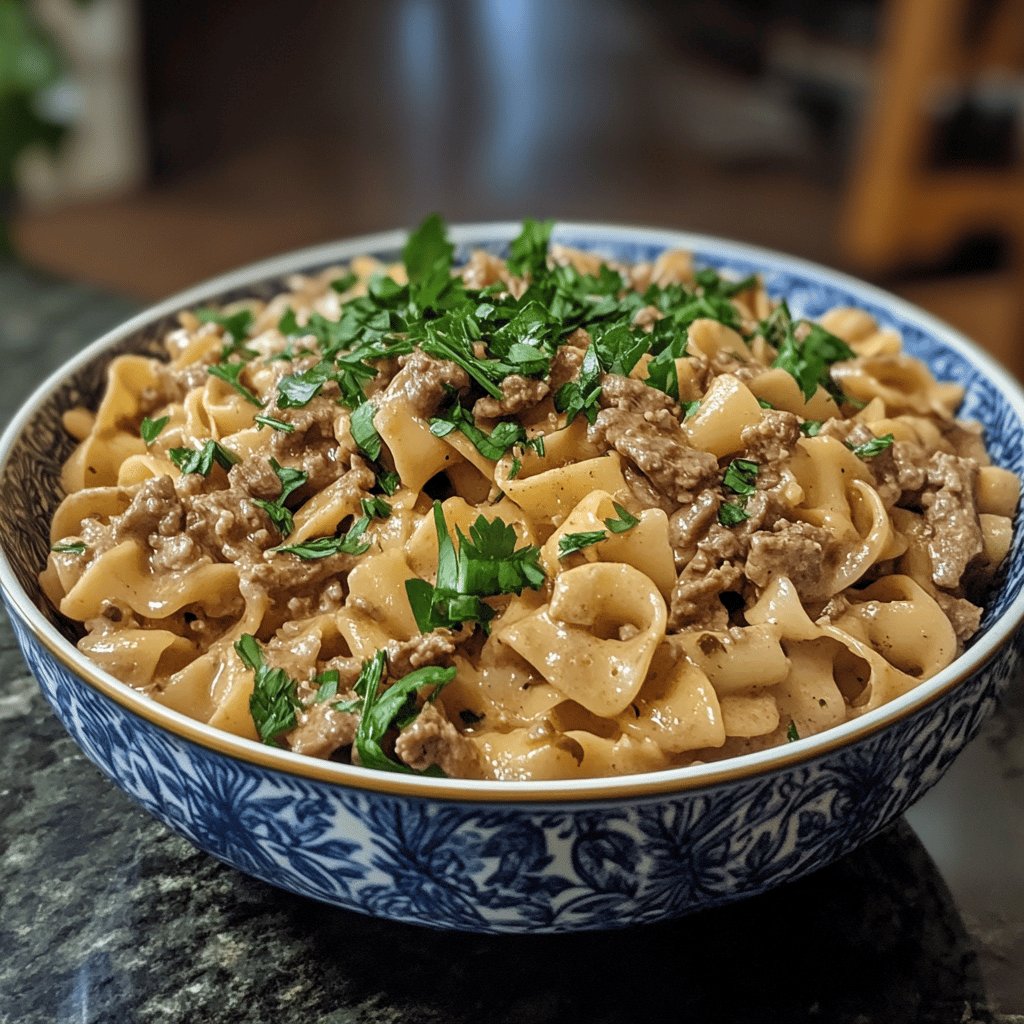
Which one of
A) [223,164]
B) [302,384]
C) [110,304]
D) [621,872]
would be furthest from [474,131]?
[621,872]

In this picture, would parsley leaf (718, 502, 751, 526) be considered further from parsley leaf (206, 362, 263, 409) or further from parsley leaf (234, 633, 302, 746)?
parsley leaf (206, 362, 263, 409)

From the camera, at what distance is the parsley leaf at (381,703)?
1.95 m

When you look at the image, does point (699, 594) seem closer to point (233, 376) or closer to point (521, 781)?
A: point (521, 781)

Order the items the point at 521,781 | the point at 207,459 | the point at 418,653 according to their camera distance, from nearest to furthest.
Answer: the point at 521,781
the point at 418,653
the point at 207,459

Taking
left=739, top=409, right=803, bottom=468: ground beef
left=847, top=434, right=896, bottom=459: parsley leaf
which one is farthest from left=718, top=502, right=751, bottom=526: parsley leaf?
left=847, top=434, right=896, bottom=459: parsley leaf

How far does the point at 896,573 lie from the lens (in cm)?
251

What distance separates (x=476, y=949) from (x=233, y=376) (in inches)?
52.2

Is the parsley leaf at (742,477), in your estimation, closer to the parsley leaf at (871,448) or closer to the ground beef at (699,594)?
the ground beef at (699,594)

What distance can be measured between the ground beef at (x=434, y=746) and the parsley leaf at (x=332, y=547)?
0.41 m

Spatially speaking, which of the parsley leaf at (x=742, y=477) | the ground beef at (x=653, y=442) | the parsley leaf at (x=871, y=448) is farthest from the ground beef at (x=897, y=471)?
the ground beef at (x=653, y=442)

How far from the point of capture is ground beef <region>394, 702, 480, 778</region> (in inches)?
75.7

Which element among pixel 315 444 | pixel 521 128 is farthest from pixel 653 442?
pixel 521 128

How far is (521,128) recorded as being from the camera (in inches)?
531

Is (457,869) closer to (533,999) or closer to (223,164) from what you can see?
(533,999)
